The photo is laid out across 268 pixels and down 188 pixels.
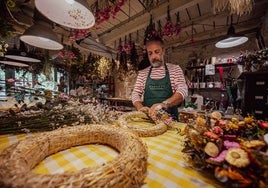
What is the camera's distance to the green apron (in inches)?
77.9

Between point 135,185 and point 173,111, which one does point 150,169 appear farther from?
point 173,111

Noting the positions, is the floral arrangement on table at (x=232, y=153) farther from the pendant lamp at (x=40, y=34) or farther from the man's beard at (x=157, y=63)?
the pendant lamp at (x=40, y=34)

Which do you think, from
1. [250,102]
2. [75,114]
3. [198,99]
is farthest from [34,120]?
[198,99]

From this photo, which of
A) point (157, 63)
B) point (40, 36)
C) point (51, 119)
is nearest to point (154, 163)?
point (51, 119)

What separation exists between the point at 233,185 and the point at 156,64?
171 cm

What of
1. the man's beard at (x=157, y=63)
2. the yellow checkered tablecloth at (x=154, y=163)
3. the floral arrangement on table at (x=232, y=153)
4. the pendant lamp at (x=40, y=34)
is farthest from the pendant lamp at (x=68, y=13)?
the floral arrangement on table at (x=232, y=153)

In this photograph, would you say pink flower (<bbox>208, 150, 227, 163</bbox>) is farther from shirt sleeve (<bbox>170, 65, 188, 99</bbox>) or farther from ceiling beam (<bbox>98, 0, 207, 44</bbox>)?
ceiling beam (<bbox>98, 0, 207, 44</bbox>)

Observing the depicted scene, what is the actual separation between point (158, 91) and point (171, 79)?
0.74 ft

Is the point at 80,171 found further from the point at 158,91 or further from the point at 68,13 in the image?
the point at 158,91

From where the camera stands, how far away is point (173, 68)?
79.3 inches

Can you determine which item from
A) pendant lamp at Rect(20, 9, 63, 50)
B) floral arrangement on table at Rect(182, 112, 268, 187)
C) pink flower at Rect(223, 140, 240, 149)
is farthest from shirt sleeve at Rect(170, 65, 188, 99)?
pendant lamp at Rect(20, 9, 63, 50)

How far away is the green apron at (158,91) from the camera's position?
1.98m

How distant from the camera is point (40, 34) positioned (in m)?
1.79

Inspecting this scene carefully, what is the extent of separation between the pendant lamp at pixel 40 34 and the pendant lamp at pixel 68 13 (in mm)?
568
